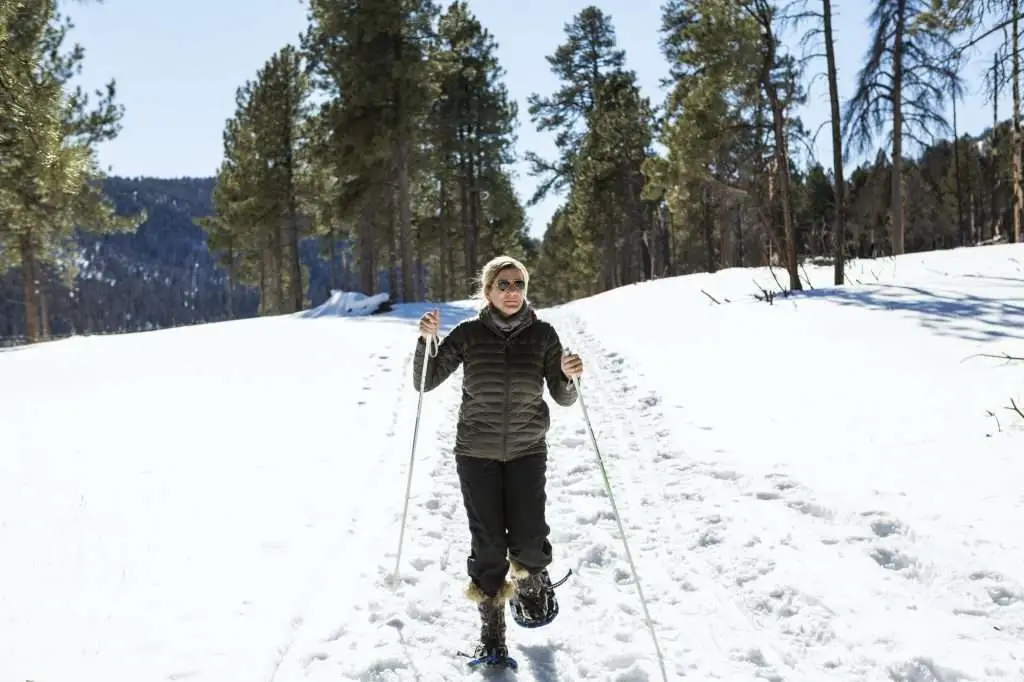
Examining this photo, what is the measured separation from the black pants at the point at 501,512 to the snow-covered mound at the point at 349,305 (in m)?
17.7

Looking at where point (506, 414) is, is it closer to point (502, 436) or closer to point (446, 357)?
point (502, 436)

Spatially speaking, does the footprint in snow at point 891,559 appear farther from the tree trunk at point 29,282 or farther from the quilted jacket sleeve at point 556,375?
the tree trunk at point 29,282

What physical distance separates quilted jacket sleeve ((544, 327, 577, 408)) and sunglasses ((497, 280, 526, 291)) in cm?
32

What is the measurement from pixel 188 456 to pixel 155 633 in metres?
3.44

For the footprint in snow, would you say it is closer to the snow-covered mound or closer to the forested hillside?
the forested hillside

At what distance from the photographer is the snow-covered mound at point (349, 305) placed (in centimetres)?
2100

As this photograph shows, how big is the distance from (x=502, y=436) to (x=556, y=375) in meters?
0.46

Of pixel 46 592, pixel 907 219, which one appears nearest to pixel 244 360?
pixel 46 592

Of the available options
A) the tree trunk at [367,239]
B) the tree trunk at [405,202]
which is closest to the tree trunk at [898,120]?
the tree trunk at [405,202]

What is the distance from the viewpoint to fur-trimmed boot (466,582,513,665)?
3656 mm

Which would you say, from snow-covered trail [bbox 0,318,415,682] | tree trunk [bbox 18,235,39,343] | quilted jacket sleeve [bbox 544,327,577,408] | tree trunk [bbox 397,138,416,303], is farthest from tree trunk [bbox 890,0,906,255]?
tree trunk [bbox 18,235,39,343]

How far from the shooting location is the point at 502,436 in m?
3.61

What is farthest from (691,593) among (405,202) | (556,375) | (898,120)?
(898,120)

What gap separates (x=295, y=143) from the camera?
3119 cm
